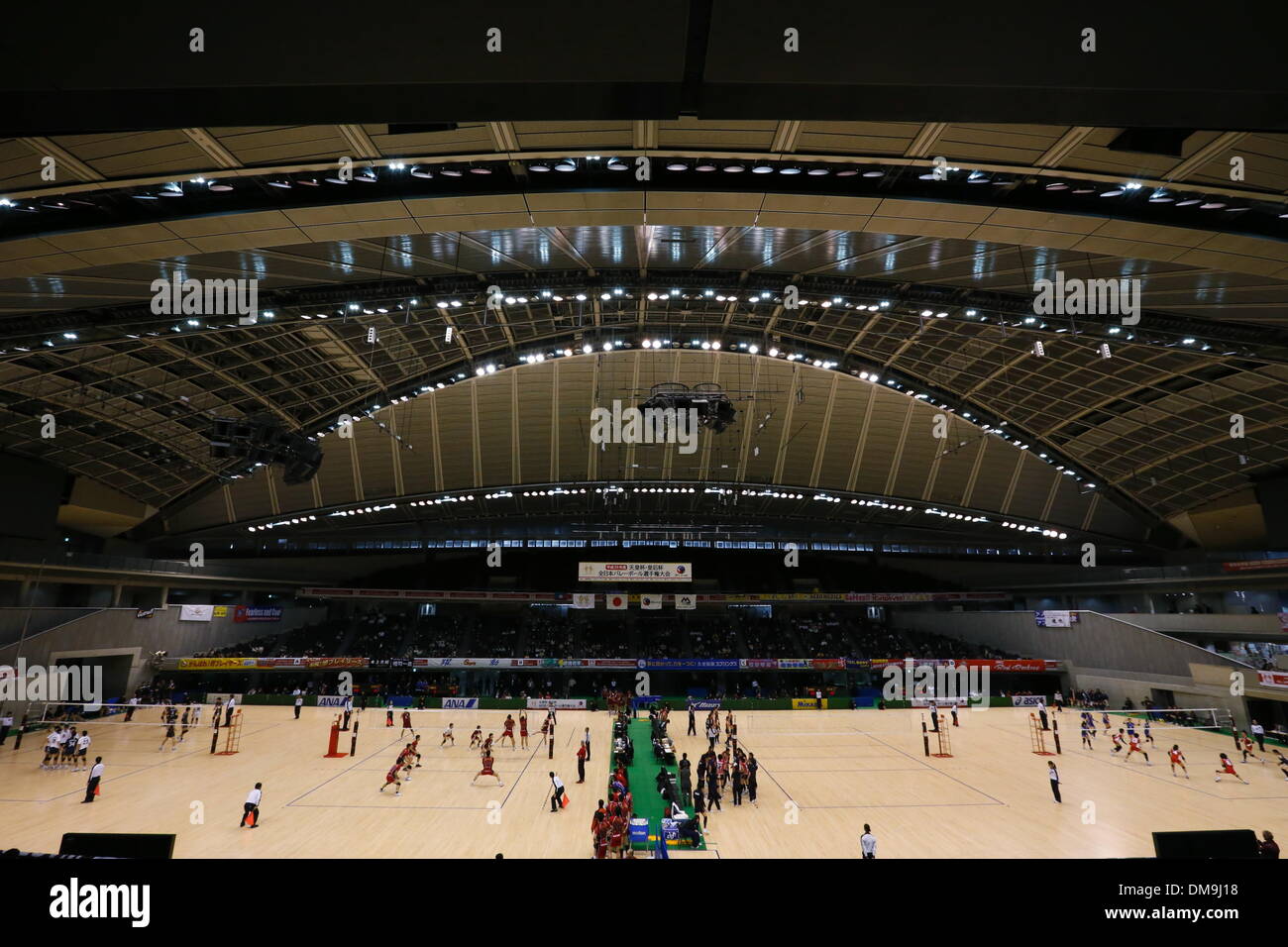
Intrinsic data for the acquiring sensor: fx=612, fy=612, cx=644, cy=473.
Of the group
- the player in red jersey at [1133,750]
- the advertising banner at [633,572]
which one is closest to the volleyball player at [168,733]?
the advertising banner at [633,572]

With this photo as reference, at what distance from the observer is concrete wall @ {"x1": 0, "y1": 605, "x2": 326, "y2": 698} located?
3125cm

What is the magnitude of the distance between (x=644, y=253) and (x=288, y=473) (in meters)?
16.4

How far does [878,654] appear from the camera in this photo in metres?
48.2

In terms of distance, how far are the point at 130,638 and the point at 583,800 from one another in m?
33.9

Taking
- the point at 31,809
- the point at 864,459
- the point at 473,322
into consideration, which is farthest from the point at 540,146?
the point at 864,459

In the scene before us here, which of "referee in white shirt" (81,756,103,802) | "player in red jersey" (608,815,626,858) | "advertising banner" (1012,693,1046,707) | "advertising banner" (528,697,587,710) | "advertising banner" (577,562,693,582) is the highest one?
"advertising banner" (577,562,693,582)

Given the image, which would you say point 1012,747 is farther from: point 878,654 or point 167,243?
point 167,243

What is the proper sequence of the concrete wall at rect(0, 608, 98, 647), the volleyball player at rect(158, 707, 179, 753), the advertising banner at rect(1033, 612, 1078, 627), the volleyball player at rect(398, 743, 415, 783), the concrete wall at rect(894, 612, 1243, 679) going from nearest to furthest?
the volleyball player at rect(398, 743, 415, 783), the volleyball player at rect(158, 707, 179, 753), the concrete wall at rect(0, 608, 98, 647), the concrete wall at rect(894, 612, 1243, 679), the advertising banner at rect(1033, 612, 1078, 627)

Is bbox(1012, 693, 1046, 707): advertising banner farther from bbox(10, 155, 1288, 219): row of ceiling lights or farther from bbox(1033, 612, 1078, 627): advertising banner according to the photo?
bbox(10, 155, 1288, 219): row of ceiling lights

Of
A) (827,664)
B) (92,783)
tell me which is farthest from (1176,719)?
(92,783)

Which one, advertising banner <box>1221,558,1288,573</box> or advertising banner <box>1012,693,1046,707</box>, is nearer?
advertising banner <box>1221,558,1288,573</box>

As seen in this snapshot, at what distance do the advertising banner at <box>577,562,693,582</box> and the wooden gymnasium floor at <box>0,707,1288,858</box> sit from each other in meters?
9.89

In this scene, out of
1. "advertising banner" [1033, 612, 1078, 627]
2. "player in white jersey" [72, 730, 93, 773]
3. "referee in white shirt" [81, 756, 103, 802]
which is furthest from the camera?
"advertising banner" [1033, 612, 1078, 627]
